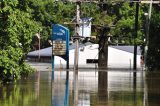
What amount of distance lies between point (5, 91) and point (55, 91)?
92.0 inches

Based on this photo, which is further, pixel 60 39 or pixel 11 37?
pixel 60 39

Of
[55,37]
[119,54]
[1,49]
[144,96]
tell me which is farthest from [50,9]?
[144,96]

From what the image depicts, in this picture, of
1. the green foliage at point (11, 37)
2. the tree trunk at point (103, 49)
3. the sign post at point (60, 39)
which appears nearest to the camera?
the green foliage at point (11, 37)

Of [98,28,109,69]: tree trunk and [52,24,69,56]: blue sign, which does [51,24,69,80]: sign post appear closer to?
[52,24,69,56]: blue sign

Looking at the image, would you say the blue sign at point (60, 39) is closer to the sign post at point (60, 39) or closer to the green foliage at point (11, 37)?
the sign post at point (60, 39)

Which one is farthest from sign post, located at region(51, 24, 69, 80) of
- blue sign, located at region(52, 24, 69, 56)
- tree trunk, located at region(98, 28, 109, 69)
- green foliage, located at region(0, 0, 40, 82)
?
green foliage, located at region(0, 0, 40, 82)

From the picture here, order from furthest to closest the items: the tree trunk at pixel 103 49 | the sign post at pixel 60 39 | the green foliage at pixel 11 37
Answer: the tree trunk at pixel 103 49, the sign post at pixel 60 39, the green foliage at pixel 11 37

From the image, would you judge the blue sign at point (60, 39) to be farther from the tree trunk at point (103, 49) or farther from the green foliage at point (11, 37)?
the green foliage at point (11, 37)

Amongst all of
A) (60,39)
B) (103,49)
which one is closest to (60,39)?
(60,39)

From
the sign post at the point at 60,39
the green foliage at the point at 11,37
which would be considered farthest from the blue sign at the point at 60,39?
the green foliage at the point at 11,37

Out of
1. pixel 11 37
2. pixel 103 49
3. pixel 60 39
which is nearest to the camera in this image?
pixel 11 37

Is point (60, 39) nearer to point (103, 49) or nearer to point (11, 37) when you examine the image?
point (103, 49)

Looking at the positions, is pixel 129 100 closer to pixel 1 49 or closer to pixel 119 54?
pixel 1 49

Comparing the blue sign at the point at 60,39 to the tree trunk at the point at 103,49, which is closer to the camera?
the blue sign at the point at 60,39
